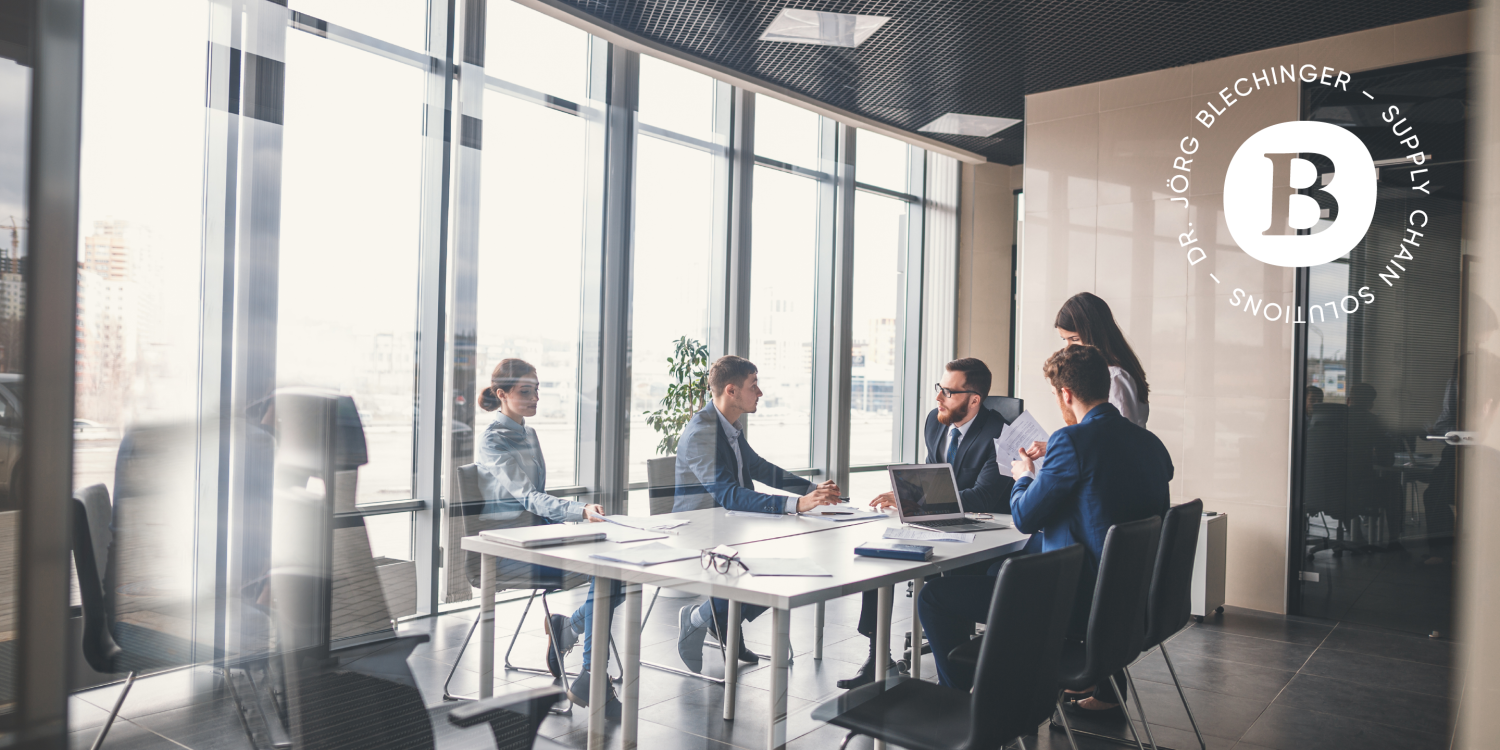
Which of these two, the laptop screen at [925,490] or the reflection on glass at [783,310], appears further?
the reflection on glass at [783,310]

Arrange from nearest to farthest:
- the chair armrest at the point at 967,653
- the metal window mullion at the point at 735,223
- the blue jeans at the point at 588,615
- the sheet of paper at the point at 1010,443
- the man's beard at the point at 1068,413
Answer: the blue jeans at the point at 588,615
the chair armrest at the point at 967,653
the man's beard at the point at 1068,413
the sheet of paper at the point at 1010,443
the metal window mullion at the point at 735,223

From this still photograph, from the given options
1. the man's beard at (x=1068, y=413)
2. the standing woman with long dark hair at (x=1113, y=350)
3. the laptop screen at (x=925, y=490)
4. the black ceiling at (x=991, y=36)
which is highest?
the black ceiling at (x=991, y=36)

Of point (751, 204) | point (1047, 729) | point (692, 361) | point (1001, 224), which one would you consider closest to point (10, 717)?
point (1047, 729)

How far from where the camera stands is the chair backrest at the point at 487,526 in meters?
1.72

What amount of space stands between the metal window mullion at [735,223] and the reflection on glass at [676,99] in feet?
0.33

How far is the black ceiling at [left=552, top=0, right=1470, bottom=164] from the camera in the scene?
191 inches

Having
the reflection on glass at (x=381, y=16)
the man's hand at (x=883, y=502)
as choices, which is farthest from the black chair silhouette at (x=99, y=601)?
the man's hand at (x=883, y=502)

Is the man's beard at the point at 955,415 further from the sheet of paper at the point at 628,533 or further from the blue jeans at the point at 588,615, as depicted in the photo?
the blue jeans at the point at 588,615

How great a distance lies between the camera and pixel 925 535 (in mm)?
3320

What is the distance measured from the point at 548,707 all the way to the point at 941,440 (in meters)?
3.05

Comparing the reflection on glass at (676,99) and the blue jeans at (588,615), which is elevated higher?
the reflection on glass at (676,99)

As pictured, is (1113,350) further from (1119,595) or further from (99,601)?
(99,601)

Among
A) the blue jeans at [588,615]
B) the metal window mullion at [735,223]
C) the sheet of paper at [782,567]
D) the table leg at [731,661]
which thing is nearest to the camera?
the blue jeans at [588,615]

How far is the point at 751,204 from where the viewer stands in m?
6.21
